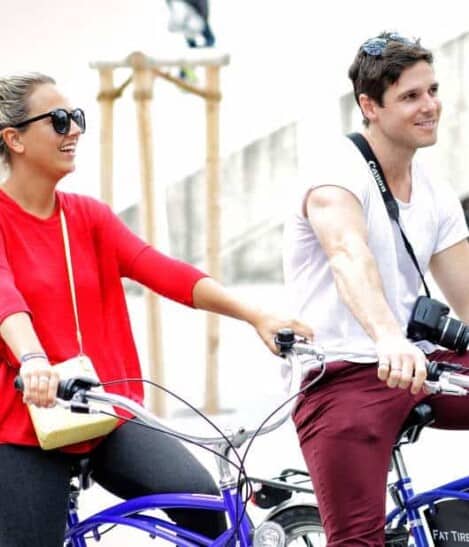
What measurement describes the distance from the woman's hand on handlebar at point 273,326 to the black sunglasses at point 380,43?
77 cm

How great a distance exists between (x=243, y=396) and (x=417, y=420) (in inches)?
180

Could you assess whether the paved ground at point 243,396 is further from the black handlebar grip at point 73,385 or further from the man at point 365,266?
the black handlebar grip at point 73,385

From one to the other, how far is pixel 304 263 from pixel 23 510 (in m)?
0.92

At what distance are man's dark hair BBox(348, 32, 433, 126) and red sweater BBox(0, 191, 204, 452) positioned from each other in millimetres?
639

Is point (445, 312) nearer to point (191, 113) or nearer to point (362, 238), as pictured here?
point (362, 238)

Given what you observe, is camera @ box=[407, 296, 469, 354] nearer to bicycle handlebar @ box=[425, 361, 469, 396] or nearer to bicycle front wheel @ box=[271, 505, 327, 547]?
bicycle handlebar @ box=[425, 361, 469, 396]

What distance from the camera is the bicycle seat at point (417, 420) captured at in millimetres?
3691

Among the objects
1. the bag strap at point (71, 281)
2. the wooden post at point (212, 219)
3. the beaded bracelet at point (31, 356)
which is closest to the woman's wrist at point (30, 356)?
the beaded bracelet at point (31, 356)

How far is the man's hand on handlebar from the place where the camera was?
3.10 meters

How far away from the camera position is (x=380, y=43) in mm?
3771

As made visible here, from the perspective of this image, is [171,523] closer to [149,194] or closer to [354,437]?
[354,437]

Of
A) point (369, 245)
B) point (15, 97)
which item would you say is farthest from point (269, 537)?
point (15, 97)

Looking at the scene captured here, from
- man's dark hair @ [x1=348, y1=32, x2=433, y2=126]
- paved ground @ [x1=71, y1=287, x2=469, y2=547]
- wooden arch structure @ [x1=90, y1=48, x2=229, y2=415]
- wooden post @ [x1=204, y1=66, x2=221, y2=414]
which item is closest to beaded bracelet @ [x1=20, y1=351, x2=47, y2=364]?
man's dark hair @ [x1=348, y1=32, x2=433, y2=126]

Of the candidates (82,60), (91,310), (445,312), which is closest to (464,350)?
(445,312)
